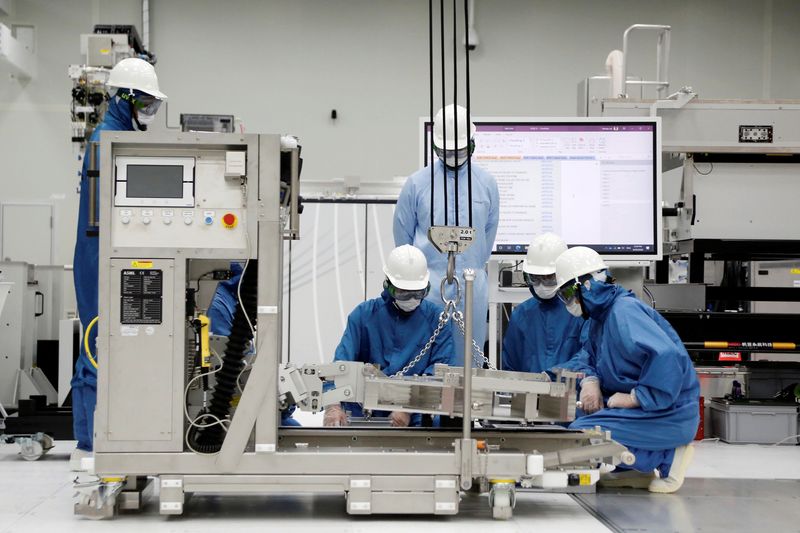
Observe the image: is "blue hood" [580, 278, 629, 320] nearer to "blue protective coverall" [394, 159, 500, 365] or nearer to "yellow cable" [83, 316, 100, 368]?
"blue protective coverall" [394, 159, 500, 365]

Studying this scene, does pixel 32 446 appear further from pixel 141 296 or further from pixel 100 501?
pixel 141 296

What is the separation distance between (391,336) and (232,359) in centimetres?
101

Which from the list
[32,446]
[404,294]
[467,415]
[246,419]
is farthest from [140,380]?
[32,446]

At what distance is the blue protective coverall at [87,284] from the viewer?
402 cm

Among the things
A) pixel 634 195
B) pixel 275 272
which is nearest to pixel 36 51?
pixel 634 195

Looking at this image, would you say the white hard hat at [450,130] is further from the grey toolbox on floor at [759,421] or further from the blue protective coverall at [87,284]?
the grey toolbox on floor at [759,421]

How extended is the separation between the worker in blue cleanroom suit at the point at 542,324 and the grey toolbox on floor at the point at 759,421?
1761 mm

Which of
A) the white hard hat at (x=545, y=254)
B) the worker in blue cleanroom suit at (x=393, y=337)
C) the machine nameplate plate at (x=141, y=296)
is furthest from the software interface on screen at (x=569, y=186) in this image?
the machine nameplate plate at (x=141, y=296)

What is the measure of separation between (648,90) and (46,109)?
5934 mm

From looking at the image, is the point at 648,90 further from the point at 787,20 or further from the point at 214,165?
the point at 214,165

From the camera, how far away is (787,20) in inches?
388

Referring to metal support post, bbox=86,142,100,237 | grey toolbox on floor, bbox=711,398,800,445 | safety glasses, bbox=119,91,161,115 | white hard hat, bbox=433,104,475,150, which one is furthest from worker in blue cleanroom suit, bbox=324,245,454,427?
grey toolbox on floor, bbox=711,398,800,445

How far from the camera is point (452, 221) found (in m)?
4.64

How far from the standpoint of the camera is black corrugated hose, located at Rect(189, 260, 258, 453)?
3.36 m
